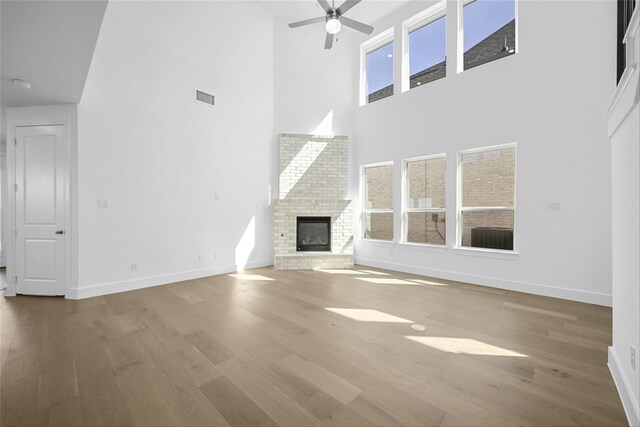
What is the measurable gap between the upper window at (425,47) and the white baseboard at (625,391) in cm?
491

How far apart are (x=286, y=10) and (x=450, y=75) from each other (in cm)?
394

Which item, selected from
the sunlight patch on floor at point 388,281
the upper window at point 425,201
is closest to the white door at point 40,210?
the sunlight patch on floor at point 388,281

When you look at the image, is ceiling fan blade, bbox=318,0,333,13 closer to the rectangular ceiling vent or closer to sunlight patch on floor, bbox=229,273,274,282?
the rectangular ceiling vent

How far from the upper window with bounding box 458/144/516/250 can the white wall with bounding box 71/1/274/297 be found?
399 centimetres

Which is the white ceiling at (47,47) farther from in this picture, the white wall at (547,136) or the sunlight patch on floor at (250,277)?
the white wall at (547,136)

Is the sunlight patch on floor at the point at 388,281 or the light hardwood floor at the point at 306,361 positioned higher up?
the light hardwood floor at the point at 306,361

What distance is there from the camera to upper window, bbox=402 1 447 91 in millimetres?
5297

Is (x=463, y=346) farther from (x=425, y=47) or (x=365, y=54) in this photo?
(x=365, y=54)

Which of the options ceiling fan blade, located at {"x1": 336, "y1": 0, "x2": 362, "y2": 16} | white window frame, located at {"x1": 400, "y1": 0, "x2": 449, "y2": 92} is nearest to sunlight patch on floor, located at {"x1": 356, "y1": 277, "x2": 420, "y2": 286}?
white window frame, located at {"x1": 400, "y1": 0, "x2": 449, "y2": 92}

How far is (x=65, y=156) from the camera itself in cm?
382

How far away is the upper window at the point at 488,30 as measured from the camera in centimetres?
441

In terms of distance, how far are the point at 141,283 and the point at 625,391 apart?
17.8 ft

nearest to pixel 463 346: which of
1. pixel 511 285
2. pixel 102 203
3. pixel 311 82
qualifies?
pixel 511 285

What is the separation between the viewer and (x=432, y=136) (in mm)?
5148
